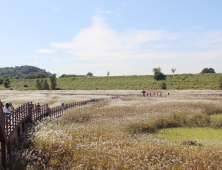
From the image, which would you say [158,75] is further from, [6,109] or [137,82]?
[6,109]

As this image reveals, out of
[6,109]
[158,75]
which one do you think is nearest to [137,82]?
[158,75]

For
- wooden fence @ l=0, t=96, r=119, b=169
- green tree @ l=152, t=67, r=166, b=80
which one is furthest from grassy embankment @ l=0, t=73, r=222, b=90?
wooden fence @ l=0, t=96, r=119, b=169

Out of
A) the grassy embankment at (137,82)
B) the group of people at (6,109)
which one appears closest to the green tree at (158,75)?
the grassy embankment at (137,82)

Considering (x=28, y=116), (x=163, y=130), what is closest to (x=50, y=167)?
(x=28, y=116)

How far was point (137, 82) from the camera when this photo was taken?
98938mm

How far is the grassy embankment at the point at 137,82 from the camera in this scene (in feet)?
283

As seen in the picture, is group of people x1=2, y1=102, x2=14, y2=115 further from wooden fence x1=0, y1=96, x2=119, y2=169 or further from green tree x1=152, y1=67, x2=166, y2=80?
green tree x1=152, y1=67, x2=166, y2=80

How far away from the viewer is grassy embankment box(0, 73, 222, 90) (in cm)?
8636

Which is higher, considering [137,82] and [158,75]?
[158,75]

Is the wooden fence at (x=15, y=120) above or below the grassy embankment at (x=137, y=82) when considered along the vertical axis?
below

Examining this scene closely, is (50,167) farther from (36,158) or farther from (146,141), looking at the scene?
(146,141)

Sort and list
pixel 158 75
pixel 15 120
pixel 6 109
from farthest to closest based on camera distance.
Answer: pixel 158 75
pixel 6 109
pixel 15 120

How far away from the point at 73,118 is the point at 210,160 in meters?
14.5

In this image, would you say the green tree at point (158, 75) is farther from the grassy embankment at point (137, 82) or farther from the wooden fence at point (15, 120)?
the wooden fence at point (15, 120)
